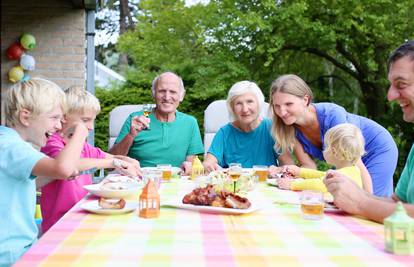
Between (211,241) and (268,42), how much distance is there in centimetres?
706

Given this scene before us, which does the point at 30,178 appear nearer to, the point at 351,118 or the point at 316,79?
the point at 351,118

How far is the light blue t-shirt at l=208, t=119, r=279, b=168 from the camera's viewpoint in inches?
145

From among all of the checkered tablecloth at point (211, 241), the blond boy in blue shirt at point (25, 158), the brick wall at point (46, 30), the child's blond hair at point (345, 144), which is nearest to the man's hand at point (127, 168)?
the blond boy in blue shirt at point (25, 158)

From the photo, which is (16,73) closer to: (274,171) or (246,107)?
(246,107)

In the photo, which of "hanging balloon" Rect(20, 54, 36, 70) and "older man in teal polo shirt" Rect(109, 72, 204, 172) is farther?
"hanging balloon" Rect(20, 54, 36, 70)

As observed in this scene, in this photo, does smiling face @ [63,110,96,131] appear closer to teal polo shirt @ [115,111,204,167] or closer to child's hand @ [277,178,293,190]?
child's hand @ [277,178,293,190]

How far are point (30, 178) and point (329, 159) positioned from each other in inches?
52.4

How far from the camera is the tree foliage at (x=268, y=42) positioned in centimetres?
800

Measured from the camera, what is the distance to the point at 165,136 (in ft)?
13.1

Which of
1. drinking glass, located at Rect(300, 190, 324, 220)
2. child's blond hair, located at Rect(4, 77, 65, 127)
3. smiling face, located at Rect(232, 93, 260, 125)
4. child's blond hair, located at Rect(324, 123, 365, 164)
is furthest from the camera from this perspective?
smiling face, located at Rect(232, 93, 260, 125)

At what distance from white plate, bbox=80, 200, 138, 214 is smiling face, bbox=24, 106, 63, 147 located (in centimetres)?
34

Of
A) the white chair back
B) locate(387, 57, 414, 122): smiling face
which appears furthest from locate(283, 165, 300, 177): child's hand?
the white chair back

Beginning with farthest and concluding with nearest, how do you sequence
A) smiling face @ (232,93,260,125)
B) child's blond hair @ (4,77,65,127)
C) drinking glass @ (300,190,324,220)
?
smiling face @ (232,93,260,125) < child's blond hair @ (4,77,65,127) < drinking glass @ (300,190,324,220)

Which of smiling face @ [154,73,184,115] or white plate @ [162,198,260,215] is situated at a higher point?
smiling face @ [154,73,184,115]
